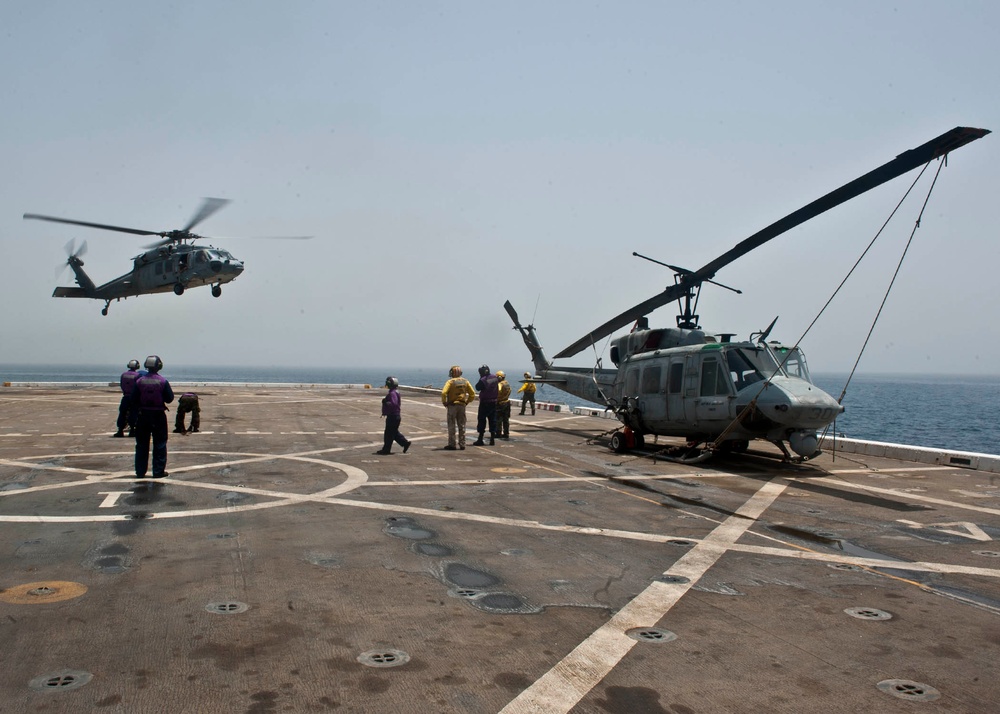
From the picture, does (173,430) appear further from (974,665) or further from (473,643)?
(974,665)

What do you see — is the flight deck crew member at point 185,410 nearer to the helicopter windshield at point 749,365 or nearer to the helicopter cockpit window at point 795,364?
the helicopter windshield at point 749,365

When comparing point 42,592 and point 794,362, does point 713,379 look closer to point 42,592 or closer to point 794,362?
point 794,362

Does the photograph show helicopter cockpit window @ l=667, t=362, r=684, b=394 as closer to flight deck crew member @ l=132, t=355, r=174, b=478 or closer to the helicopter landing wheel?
the helicopter landing wheel

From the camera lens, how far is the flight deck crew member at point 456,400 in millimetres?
17969

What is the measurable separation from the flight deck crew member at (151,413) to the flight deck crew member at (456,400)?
6779 mm

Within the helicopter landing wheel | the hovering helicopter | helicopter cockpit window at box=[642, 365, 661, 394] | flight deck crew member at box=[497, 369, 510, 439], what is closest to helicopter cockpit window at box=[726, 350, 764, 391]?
the helicopter landing wheel

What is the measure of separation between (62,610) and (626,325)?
16222 mm

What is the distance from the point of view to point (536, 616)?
6090 mm

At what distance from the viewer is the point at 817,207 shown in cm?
1328

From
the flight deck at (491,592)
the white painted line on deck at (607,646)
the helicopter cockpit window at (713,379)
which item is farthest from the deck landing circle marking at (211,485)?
the helicopter cockpit window at (713,379)

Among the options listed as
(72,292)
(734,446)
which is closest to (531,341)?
(734,446)

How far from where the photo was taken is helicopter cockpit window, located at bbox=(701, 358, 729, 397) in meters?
16.1

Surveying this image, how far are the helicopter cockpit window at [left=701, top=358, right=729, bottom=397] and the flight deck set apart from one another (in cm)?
269

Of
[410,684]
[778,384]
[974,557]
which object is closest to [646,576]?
[410,684]
